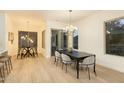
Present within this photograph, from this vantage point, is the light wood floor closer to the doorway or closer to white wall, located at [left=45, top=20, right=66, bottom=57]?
white wall, located at [left=45, top=20, right=66, bottom=57]

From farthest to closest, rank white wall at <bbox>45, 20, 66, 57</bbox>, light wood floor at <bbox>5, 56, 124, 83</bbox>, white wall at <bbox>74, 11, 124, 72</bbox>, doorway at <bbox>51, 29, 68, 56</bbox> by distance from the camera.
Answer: doorway at <bbox>51, 29, 68, 56</bbox> → white wall at <bbox>45, 20, 66, 57</bbox> → white wall at <bbox>74, 11, 124, 72</bbox> → light wood floor at <bbox>5, 56, 124, 83</bbox>

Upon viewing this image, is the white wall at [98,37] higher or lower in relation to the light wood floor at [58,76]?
higher

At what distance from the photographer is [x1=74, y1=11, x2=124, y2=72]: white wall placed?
5329 millimetres

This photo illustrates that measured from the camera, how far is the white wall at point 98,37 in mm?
5329

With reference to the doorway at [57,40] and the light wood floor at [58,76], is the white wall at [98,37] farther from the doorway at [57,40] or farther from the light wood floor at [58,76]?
the doorway at [57,40]

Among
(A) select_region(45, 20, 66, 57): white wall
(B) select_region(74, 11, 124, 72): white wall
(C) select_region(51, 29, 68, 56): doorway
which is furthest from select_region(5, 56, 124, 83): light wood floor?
(C) select_region(51, 29, 68, 56): doorway

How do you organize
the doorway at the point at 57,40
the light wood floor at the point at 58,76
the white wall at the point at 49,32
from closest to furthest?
the light wood floor at the point at 58,76 → the white wall at the point at 49,32 → the doorway at the point at 57,40

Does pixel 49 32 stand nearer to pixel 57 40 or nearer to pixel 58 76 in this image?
pixel 57 40

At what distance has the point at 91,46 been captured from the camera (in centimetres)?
727

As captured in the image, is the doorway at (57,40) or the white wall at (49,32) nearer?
the white wall at (49,32)

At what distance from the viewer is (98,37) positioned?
6492 millimetres

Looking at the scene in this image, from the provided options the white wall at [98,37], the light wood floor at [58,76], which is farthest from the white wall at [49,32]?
the light wood floor at [58,76]

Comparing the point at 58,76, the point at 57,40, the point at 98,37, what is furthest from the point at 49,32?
the point at 58,76
